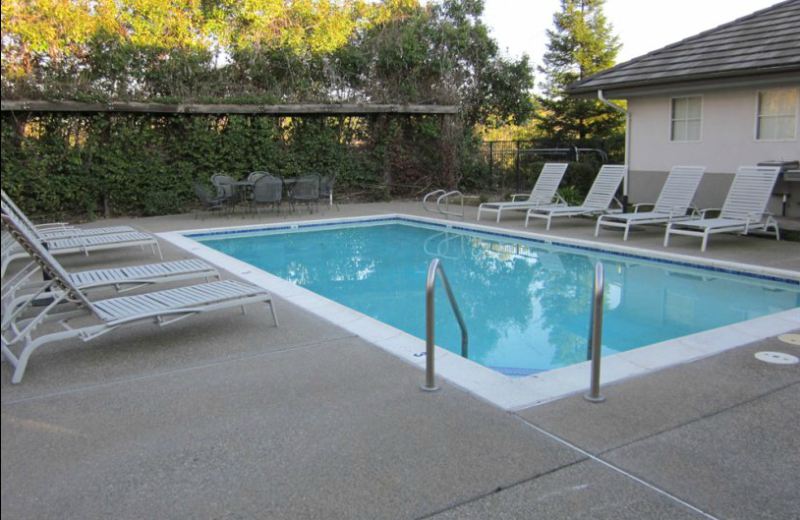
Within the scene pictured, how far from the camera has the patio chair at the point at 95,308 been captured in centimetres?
380

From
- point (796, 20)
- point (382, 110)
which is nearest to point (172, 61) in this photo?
point (382, 110)

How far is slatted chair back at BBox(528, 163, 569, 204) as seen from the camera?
11.8m

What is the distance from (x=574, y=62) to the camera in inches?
920

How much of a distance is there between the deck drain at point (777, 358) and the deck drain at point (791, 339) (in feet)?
1.01

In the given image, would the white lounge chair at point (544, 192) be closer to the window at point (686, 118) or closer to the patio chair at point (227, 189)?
the window at point (686, 118)

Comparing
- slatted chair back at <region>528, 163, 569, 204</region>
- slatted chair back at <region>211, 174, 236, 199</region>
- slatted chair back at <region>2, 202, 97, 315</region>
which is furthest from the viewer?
slatted chair back at <region>211, 174, 236, 199</region>

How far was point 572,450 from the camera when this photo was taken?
2.88 meters

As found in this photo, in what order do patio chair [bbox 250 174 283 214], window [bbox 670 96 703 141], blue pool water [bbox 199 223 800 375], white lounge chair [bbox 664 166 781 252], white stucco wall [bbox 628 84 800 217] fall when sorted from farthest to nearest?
patio chair [bbox 250 174 283 214] → window [bbox 670 96 703 141] → white stucco wall [bbox 628 84 800 217] → white lounge chair [bbox 664 166 781 252] → blue pool water [bbox 199 223 800 375]

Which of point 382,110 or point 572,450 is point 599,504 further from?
point 382,110

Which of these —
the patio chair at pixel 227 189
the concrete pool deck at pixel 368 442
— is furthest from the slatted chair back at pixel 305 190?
the concrete pool deck at pixel 368 442

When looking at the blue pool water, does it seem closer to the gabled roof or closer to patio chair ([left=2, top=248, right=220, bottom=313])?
patio chair ([left=2, top=248, right=220, bottom=313])

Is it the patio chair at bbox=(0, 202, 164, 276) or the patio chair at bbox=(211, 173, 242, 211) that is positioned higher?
the patio chair at bbox=(211, 173, 242, 211)

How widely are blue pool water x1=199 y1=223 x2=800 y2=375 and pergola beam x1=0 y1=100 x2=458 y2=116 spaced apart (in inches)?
150

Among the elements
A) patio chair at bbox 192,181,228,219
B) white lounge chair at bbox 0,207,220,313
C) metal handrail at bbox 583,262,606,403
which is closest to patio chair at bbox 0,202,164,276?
white lounge chair at bbox 0,207,220,313
